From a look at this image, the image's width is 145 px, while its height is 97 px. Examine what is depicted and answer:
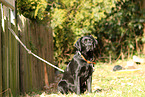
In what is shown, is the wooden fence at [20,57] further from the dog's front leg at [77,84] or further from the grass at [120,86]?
the dog's front leg at [77,84]

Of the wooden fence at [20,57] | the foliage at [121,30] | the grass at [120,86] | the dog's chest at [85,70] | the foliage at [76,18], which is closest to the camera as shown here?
the wooden fence at [20,57]

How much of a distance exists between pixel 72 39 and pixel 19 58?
21.5 feet

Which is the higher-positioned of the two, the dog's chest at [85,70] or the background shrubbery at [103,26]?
the background shrubbery at [103,26]

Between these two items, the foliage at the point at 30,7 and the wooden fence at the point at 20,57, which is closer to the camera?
the wooden fence at the point at 20,57

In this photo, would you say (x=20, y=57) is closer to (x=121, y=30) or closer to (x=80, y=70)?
(x=80, y=70)

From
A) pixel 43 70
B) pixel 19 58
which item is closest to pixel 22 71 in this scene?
pixel 19 58

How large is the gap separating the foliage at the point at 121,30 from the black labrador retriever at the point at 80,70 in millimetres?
8549

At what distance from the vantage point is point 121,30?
13.1 m

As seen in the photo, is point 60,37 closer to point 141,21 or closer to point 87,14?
point 87,14

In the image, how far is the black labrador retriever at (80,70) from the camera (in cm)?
442

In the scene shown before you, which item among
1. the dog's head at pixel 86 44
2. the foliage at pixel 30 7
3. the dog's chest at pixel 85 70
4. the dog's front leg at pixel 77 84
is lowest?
the dog's front leg at pixel 77 84

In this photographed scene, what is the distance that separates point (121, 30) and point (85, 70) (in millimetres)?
9201

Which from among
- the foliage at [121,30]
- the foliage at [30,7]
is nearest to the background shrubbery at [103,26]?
the foliage at [121,30]

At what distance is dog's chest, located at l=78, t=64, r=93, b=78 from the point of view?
4.40 meters
